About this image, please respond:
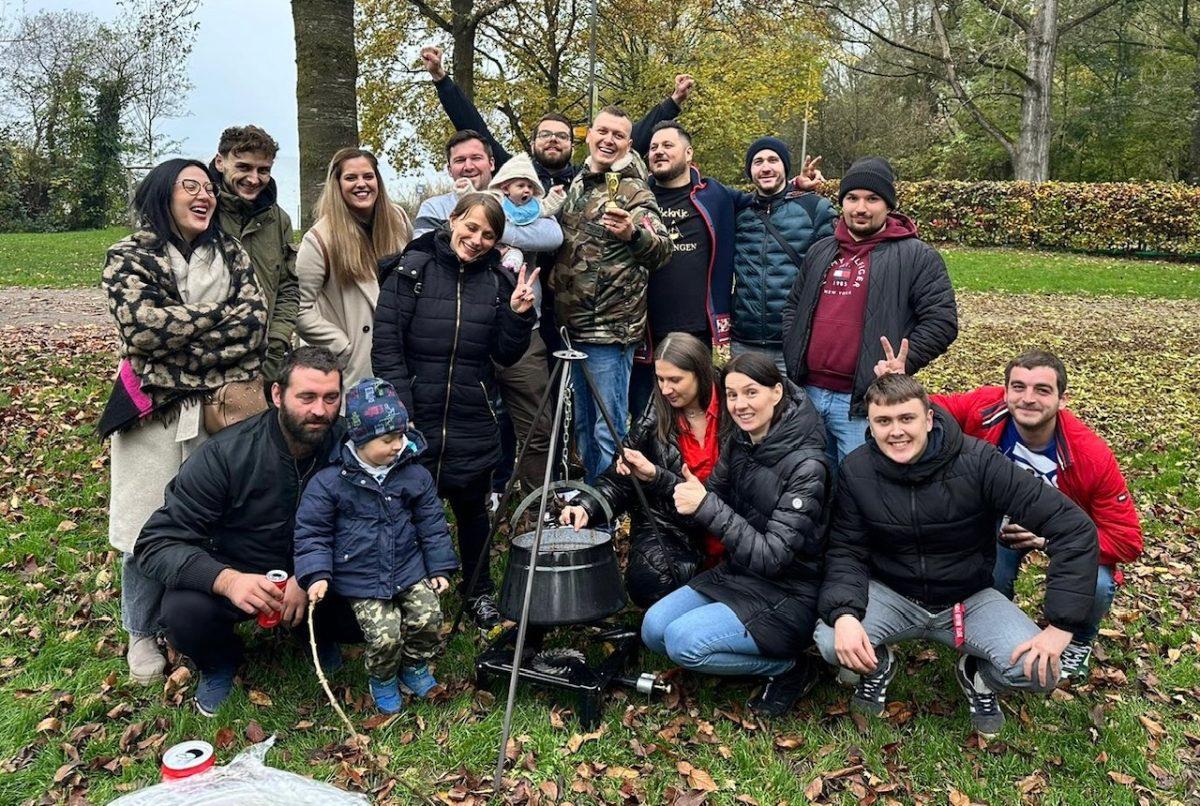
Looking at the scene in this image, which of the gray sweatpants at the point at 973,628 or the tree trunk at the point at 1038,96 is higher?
the tree trunk at the point at 1038,96

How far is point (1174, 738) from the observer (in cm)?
346

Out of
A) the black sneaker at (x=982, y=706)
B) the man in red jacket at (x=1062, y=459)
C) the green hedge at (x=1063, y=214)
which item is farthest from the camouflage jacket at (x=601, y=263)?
the green hedge at (x=1063, y=214)

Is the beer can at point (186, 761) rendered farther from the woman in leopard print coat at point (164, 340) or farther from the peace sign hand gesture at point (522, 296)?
the peace sign hand gesture at point (522, 296)

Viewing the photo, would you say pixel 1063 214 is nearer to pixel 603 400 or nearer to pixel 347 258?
pixel 603 400

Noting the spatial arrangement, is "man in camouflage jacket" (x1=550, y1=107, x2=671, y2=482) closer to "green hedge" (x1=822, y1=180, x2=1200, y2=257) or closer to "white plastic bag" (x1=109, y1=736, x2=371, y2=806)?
"white plastic bag" (x1=109, y1=736, x2=371, y2=806)

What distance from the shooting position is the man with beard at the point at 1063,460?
348 centimetres

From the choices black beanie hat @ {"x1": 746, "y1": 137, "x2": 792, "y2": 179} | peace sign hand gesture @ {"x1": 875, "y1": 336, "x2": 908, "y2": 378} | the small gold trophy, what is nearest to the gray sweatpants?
Answer: peace sign hand gesture @ {"x1": 875, "y1": 336, "x2": 908, "y2": 378}

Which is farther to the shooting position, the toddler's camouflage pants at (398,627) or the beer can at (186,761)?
the toddler's camouflage pants at (398,627)

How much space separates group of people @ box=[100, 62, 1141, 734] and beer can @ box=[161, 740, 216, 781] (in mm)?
978

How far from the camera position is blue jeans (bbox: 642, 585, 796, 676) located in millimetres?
3475

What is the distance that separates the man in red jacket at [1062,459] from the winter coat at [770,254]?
1280 millimetres

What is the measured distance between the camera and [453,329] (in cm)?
389

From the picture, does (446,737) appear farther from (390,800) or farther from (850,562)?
(850,562)

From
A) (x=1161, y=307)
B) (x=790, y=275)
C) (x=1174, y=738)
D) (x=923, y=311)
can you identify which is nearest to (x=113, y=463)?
(x=790, y=275)
